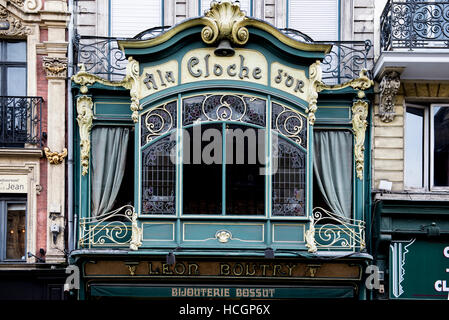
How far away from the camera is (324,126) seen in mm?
14547

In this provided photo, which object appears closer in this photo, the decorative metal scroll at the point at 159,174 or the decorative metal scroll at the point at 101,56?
the decorative metal scroll at the point at 159,174

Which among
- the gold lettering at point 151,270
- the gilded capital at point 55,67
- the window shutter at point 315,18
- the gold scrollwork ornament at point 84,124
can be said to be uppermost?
the window shutter at point 315,18

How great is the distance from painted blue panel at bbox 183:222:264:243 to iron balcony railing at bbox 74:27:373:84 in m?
3.71

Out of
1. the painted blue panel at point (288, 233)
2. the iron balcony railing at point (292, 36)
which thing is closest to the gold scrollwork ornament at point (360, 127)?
the iron balcony railing at point (292, 36)

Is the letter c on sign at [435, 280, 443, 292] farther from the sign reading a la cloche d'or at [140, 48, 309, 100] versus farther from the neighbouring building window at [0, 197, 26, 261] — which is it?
the neighbouring building window at [0, 197, 26, 261]

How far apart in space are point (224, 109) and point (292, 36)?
249cm

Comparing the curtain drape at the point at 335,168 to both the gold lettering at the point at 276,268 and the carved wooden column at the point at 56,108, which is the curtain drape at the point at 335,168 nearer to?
the gold lettering at the point at 276,268

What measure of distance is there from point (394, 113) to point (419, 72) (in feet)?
3.32

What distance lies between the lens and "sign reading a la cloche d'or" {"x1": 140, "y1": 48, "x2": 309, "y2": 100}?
1383 centimetres

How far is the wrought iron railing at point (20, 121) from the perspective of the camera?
14336 mm

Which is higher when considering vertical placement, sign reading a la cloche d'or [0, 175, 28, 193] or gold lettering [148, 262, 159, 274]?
sign reading a la cloche d'or [0, 175, 28, 193]

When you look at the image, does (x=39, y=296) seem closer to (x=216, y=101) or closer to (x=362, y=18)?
(x=216, y=101)

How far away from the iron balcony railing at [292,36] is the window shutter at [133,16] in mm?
368

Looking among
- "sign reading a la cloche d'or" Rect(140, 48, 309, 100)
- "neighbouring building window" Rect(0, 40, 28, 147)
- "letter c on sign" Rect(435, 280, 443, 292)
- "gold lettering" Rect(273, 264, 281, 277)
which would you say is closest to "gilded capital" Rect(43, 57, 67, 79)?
"neighbouring building window" Rect(0, 40, 28, 147)
